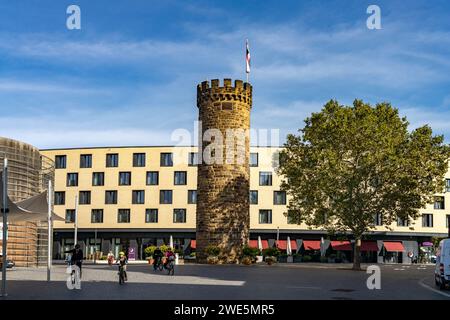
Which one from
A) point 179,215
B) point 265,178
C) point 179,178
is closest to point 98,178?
point 179,178

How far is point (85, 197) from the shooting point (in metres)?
84.2

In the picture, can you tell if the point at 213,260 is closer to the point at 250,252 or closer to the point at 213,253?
the point at 213,253

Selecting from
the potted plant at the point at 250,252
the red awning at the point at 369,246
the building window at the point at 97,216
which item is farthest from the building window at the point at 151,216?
the potted plant at the point at 250,252

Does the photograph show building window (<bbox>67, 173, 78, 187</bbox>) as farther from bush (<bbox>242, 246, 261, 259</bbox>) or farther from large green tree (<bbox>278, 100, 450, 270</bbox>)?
large green tree (<bbox>278, 100, 450, 270</bbox>)

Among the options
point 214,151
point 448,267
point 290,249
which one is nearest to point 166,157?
point 290,249

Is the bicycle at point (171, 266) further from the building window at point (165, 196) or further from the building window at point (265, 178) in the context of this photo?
the building window at point (265, 178)

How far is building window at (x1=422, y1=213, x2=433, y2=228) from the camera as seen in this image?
8212 centimetres

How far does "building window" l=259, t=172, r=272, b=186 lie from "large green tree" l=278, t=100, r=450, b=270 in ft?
96.3

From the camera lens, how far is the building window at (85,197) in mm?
83938

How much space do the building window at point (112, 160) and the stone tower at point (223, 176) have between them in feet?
95.3

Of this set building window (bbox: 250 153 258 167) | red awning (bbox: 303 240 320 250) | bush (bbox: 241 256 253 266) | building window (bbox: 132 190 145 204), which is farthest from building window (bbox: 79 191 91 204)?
bush (bbox: 241 256 253 266)
